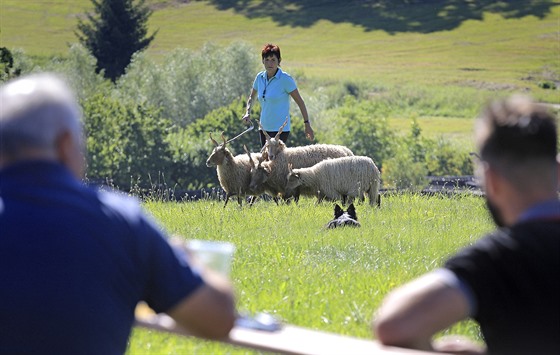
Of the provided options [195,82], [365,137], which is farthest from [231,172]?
[195,82]

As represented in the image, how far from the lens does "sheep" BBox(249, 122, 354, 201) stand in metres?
18.2

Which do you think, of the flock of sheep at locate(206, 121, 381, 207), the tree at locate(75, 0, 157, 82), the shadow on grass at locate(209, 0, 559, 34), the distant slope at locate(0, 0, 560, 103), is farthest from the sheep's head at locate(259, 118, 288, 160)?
the shadow on grass at locate(209, 0, 559, 34)

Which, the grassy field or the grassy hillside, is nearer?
the grassy field

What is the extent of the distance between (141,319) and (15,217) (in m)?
0.70

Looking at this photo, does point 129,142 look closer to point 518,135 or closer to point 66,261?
point 66,261

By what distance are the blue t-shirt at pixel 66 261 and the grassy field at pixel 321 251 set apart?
320 cm

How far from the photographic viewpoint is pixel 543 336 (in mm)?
3562

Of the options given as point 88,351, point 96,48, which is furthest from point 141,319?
point 96,48

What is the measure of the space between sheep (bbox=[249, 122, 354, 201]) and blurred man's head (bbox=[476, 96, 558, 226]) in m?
14.3

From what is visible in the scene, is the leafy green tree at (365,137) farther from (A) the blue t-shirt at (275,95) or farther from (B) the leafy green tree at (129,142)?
(A) the blue t-shirt at (275,95)

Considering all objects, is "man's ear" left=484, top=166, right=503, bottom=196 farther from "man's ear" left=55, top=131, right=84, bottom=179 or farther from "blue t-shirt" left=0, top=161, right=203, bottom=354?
"man's ear" left=55, top=131, right=84, bottom=179

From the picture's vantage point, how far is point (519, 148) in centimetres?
359

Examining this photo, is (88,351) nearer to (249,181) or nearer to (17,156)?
(17,156)

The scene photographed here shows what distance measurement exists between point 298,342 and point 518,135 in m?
1.00
